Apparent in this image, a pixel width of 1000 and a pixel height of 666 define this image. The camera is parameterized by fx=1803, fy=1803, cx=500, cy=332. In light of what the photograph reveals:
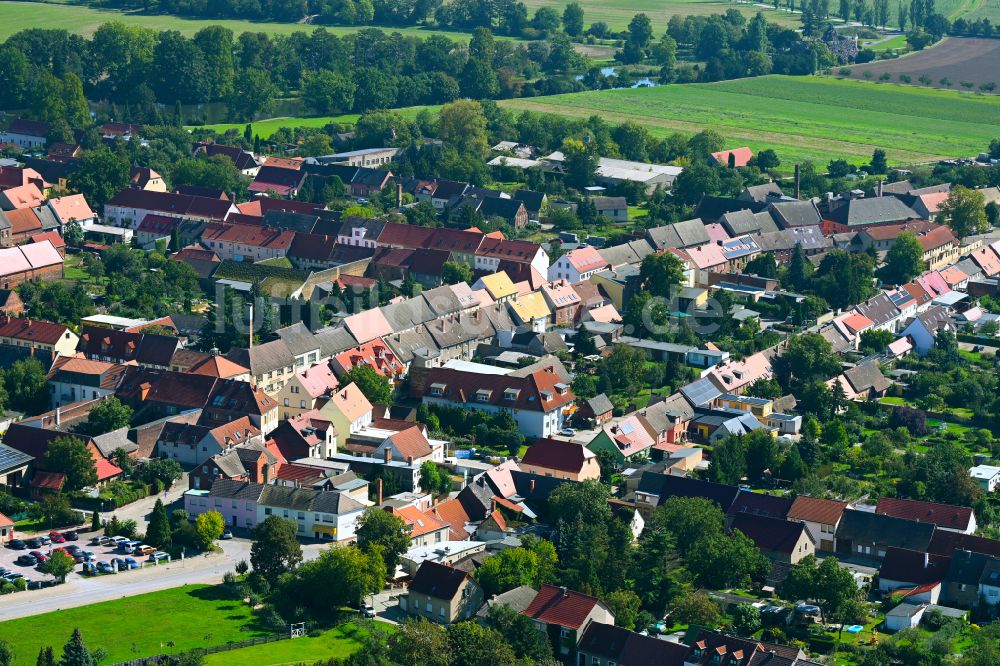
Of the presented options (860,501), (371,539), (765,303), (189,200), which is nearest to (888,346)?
(765,303)

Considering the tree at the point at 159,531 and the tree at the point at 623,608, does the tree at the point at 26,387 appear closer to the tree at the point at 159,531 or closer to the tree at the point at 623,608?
the tree at the point at 159,531

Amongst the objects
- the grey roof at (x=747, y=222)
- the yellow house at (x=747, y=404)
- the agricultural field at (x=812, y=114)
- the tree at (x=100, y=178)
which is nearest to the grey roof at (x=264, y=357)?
the yellow house at (x=747, y=404)

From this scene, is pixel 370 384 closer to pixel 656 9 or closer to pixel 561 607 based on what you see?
pixel 561 607

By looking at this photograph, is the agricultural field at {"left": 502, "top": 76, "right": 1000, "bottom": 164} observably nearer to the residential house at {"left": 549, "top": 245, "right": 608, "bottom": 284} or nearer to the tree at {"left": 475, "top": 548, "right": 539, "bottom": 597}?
the residential house at {"left": 549, "top": 245, "right": 608, "bottom": 284}

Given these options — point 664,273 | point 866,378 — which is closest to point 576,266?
point 664,273

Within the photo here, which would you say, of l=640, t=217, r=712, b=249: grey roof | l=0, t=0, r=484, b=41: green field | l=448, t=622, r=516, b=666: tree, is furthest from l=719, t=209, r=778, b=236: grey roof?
l=0, t=0, r=484, b=41: green field

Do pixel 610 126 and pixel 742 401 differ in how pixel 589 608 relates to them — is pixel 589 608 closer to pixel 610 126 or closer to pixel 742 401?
pixel 742 401
